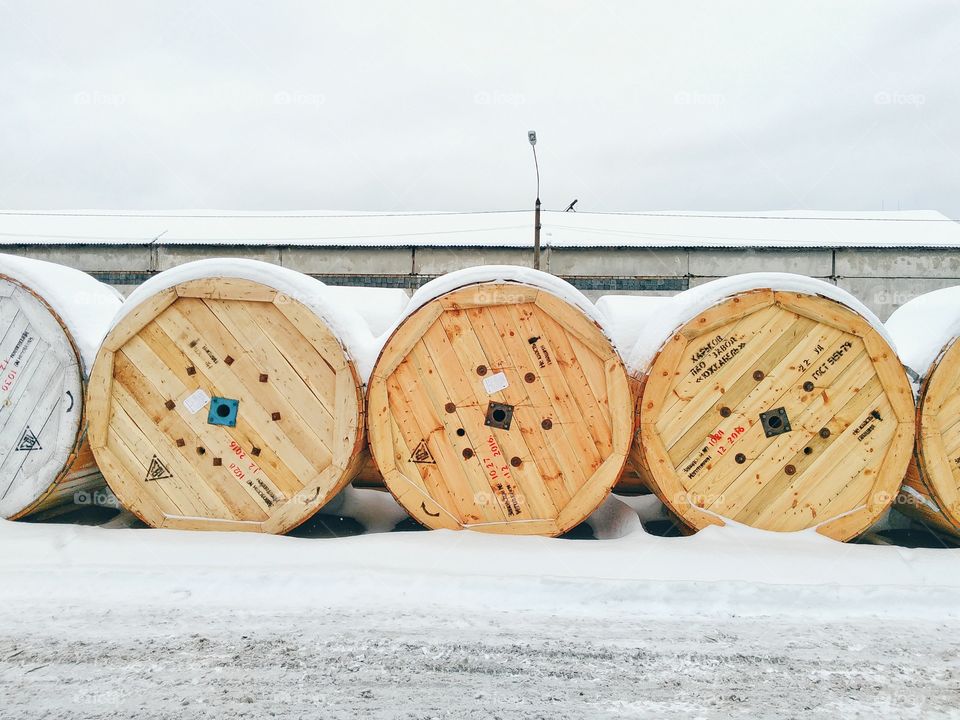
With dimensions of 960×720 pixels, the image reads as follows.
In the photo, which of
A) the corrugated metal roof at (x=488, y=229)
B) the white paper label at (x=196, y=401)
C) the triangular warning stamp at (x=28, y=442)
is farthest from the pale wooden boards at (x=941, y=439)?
the corrugated metal roof at (x=488, y=229)

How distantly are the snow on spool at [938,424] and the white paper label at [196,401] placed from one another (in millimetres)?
4059

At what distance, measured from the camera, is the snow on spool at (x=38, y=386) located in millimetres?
A: 3346

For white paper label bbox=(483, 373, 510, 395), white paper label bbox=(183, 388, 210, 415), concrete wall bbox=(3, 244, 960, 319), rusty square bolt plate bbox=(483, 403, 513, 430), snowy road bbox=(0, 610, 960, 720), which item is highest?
white paper label bbox=(483, 373, 510, 395)

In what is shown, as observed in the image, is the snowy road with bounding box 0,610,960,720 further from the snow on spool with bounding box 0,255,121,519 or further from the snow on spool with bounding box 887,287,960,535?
the snow on spool with bounding box 0,255,121,519

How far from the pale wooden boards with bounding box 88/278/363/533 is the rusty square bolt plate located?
29.9 inches

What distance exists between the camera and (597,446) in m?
3.25

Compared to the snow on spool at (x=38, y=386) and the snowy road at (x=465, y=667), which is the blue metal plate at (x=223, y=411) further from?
the snowy road at (x=465, y=667)

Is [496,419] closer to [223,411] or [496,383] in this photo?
[496,383]

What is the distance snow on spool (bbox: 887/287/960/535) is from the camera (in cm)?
322

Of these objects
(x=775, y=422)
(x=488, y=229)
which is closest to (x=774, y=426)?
(x=775, y=422)

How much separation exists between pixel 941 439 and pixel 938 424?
0.28ft

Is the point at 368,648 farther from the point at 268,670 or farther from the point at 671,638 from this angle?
the point at 671,638

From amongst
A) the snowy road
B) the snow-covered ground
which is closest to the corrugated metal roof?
the snow-covered ground

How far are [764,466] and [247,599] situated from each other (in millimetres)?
2808
